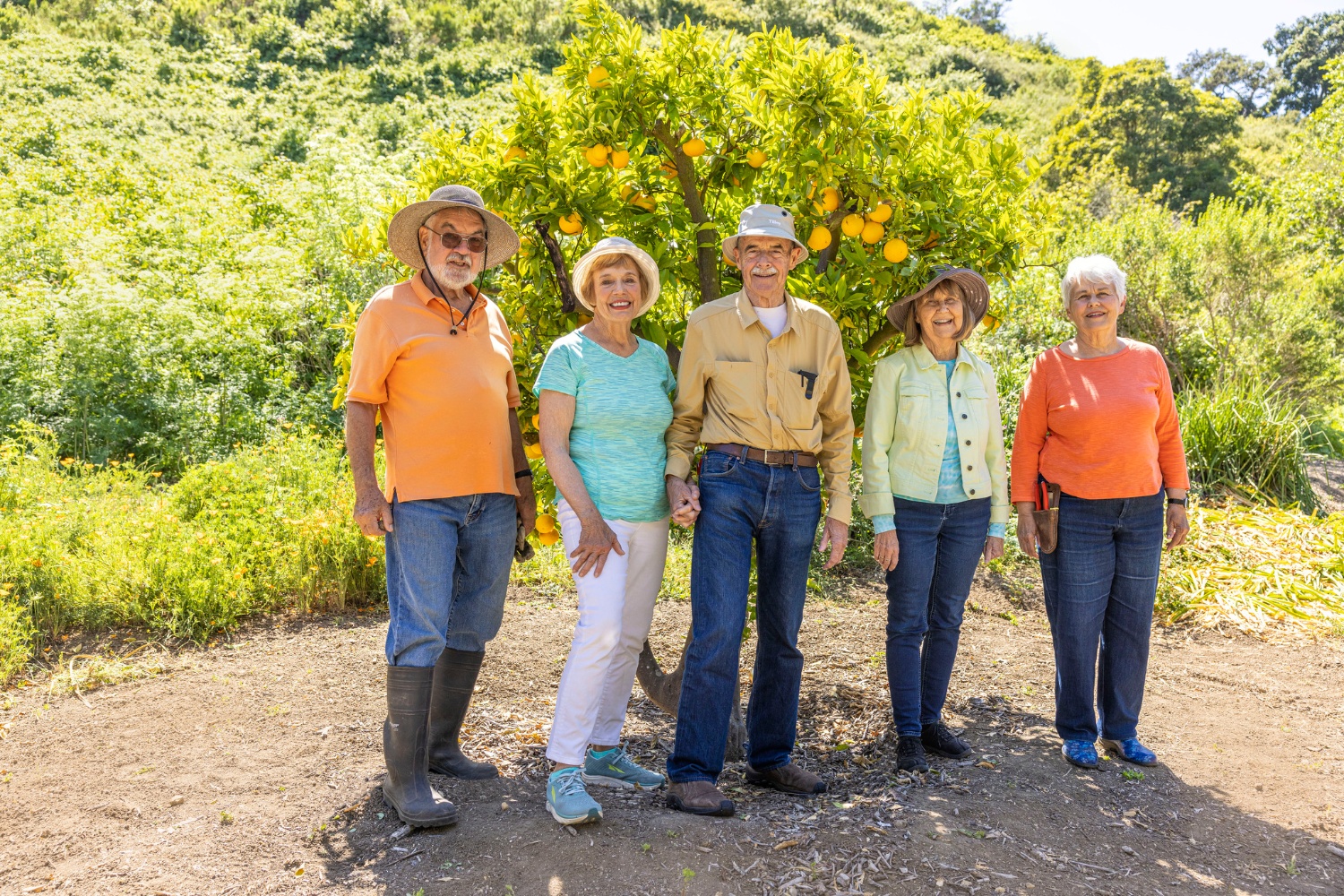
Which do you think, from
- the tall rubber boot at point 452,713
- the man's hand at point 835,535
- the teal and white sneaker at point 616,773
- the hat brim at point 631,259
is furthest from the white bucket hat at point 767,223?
the teal and white sneaker at point 616,773

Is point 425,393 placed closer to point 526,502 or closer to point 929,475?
point 526,502

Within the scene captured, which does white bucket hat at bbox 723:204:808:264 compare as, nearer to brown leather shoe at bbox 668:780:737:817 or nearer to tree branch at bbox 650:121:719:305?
tree branch at bbox 650:121:719:305

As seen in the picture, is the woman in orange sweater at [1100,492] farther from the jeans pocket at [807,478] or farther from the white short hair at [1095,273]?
the jeans pocket at [807,478]

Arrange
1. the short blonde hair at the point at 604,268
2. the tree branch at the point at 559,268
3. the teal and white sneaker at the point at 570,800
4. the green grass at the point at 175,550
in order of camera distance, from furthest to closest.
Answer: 1. the green grass at the point at 175,550
2. the tree branch at the point at 559,268
3. the short blonde hair at the point at 604,268
4. the teal and white sneaker at the point at 570,800

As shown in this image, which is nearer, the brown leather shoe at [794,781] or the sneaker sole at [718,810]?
the sneaker sole at [718,810]

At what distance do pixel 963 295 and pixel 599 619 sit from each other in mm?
1762

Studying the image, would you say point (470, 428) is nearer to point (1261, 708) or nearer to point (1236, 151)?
point (1261, 708)

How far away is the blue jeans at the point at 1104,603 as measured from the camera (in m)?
→ 3.31

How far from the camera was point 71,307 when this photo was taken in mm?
8008

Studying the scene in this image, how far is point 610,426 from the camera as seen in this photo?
109 inches

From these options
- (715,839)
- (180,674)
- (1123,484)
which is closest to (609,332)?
(715,839)

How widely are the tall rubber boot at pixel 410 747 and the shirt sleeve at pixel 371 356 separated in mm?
850

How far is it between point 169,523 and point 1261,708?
5995 millimetres

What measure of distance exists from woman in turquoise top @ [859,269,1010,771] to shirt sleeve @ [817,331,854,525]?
6.7 inches
